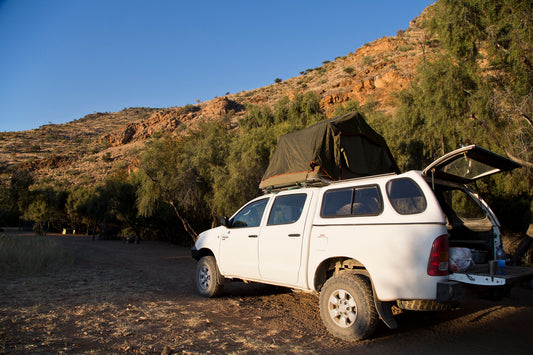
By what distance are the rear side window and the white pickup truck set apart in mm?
15

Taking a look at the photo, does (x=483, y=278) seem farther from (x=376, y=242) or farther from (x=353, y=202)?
(x=353, y=202)

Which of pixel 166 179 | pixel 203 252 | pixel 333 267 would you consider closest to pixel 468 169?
pixel 333 267

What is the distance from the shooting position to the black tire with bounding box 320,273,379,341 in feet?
14.7

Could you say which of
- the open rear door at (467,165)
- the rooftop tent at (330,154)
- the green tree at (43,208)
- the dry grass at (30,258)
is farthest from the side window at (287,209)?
the green tree at (43,208)

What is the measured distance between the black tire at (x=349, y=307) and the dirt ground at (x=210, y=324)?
0.19 meters

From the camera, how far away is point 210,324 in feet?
17.7

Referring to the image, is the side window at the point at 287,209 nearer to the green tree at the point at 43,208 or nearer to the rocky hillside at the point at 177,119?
the rocky hillside at the point at 177,119

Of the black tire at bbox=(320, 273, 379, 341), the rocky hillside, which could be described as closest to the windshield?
the black tire at bbox=(320, 273, 379, 341)

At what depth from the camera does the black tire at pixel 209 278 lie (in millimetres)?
7215

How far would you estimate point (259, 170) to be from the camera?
15117 mm

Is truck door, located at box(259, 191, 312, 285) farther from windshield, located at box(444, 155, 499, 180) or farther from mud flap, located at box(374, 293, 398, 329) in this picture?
windshield, located at box(444, 155, 499, 180)

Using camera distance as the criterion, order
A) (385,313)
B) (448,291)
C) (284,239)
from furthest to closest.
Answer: (284,239) < (385,313) < (448,291)

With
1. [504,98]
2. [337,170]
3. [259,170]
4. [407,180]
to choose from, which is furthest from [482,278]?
[259,170]

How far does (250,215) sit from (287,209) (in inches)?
40.6
